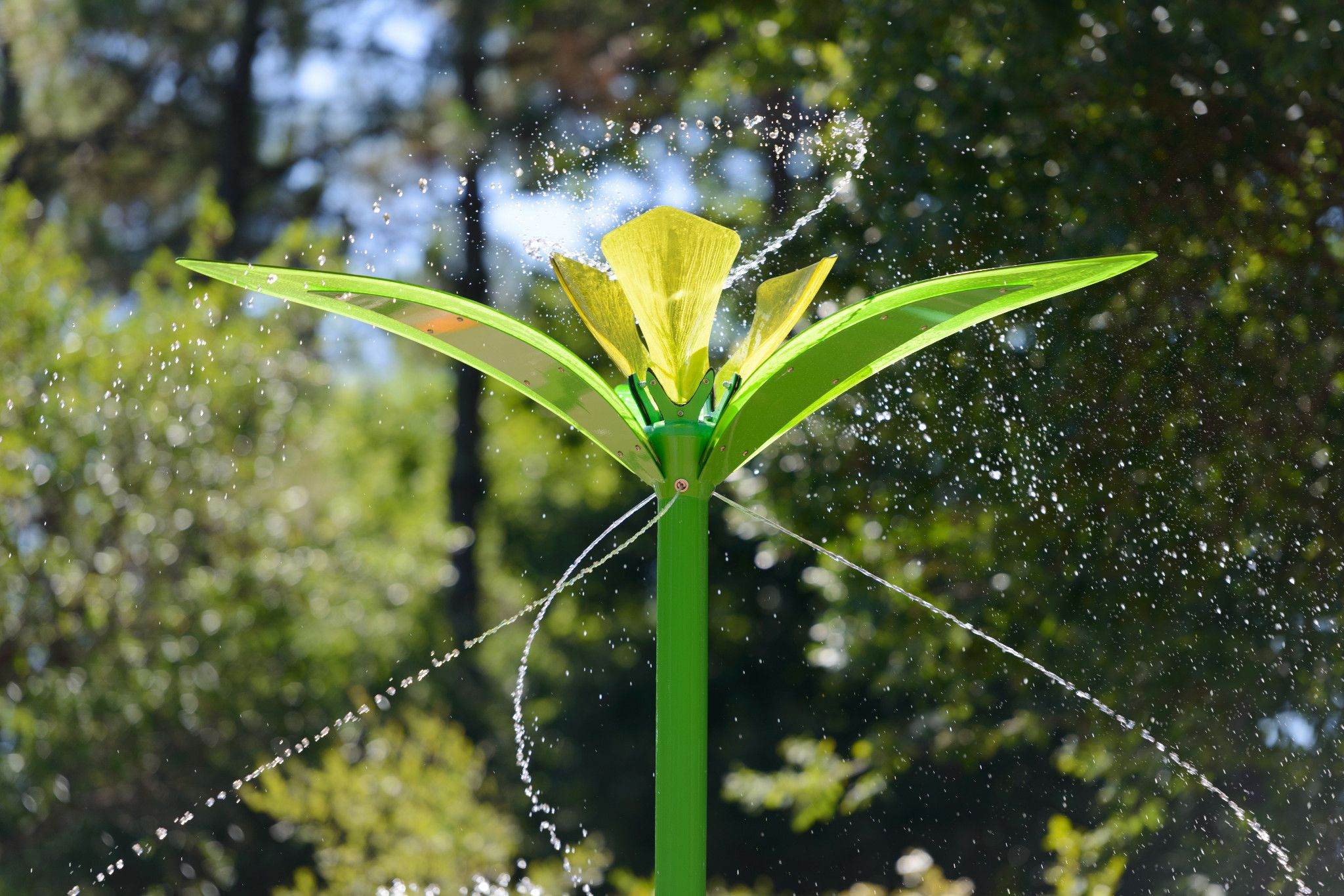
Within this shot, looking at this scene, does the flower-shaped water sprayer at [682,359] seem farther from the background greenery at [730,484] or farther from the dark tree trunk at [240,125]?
the dark tree trunk at [240,125]

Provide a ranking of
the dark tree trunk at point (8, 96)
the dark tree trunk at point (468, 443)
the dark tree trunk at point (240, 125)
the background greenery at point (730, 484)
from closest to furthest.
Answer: the background greenery at point (730, 484)
the dark tree trunk at point (468, 443)
the dark tree trunk at point (8, 96)
the dark tree trunk at point (240, 125)

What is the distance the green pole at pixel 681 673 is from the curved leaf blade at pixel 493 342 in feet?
0.15

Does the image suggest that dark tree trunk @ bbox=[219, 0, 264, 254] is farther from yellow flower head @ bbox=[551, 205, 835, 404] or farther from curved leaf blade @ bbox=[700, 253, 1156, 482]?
curved leaf blade @ bbox=[700, 253, 1156, 482]

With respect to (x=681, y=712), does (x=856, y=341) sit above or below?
above

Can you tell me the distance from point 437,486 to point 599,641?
2368 millimetres

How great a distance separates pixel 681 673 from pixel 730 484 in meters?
3.28

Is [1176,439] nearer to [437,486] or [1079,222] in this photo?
[1079,222]

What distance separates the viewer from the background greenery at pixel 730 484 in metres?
4.01

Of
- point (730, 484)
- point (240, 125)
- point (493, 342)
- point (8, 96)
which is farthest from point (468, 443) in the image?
point (493, 342)

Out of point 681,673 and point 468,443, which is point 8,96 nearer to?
point 468,443

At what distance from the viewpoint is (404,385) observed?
10.6m

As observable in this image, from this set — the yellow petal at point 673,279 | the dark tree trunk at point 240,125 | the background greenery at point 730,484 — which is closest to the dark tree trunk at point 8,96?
the background greenery at point 730,484

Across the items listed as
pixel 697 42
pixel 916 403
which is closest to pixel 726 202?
pixel 916 403

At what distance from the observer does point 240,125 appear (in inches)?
369
